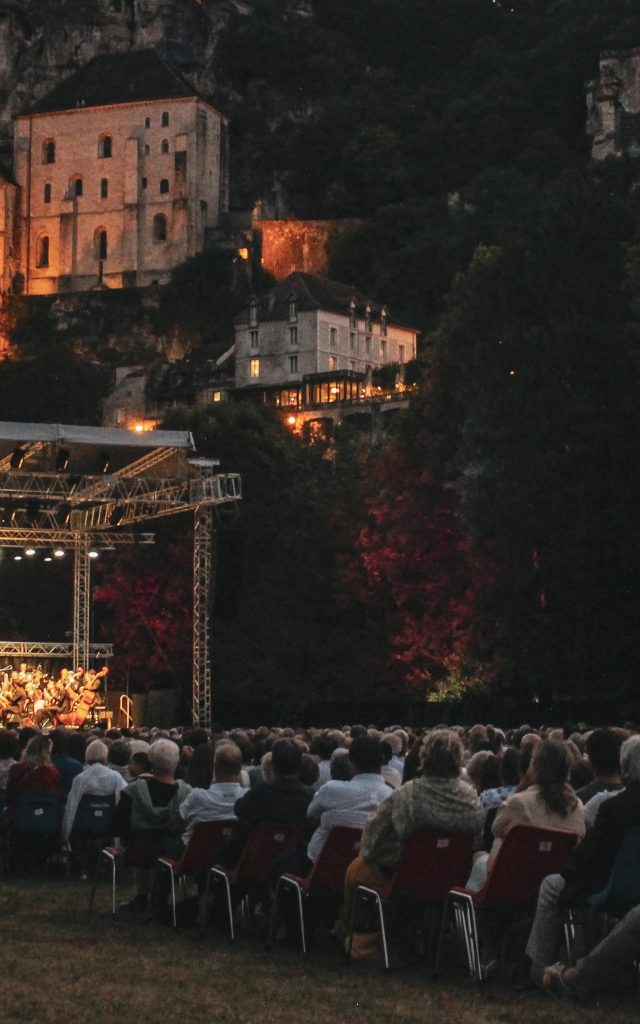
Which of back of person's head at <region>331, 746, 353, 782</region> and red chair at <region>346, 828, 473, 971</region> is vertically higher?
back of person's head at <region>331, 746, 353, 782</region>

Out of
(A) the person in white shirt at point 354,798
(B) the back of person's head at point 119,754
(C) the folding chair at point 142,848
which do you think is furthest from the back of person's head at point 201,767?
(A) the person in white shirt at point 354,798

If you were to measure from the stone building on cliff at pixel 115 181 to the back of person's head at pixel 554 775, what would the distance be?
3853 inches

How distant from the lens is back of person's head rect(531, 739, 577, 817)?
970cm

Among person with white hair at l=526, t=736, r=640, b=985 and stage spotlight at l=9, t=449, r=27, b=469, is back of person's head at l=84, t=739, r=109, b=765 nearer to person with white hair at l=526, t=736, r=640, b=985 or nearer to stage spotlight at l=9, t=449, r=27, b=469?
person with white hair at l=526, t=736, r=640, b=985

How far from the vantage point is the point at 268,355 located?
93688mm

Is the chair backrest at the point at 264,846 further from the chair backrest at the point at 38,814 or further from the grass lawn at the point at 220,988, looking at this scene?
the chair backrest at the point at 38,814

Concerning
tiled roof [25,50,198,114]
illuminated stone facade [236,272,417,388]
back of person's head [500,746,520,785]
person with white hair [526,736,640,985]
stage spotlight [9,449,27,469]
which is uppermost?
tiled roof [25,50,198,114]

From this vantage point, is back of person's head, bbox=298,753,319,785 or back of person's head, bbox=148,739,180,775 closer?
back of person's head, bbox=298,753,319,785

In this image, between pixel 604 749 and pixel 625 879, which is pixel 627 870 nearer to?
pixel 625 879

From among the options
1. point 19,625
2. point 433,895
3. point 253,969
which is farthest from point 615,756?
point 19,625

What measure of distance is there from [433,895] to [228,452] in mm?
39570

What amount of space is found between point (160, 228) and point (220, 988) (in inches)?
3974

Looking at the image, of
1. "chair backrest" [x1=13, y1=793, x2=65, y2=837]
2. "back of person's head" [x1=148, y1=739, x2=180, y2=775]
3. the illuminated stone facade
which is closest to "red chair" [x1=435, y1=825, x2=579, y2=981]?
"back of person's head" [x1=148, y1=739, x2=180, y2=775]

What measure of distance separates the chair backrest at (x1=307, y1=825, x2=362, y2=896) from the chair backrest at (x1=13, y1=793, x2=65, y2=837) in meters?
3.91
